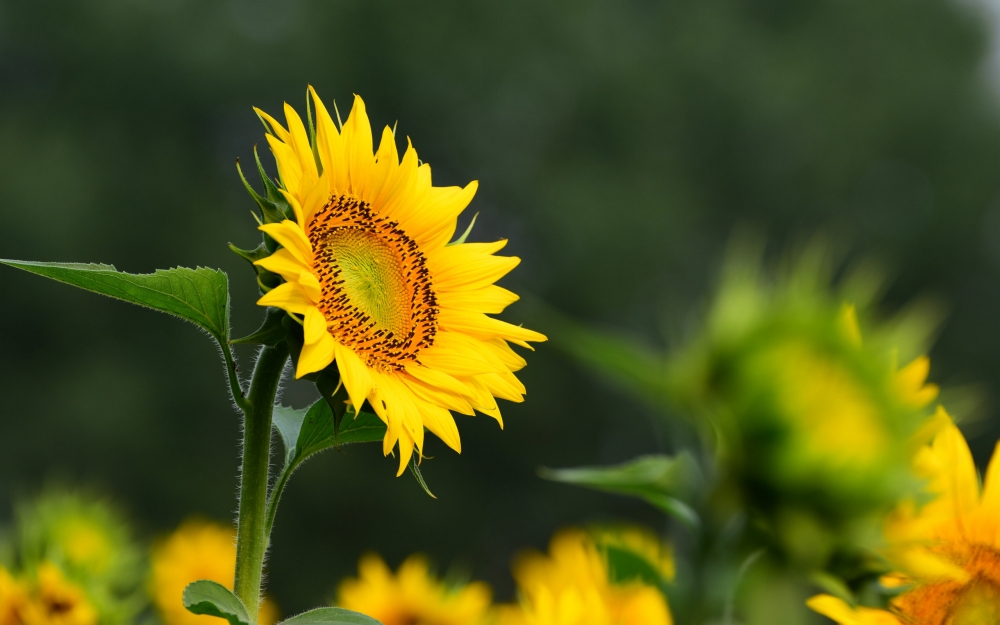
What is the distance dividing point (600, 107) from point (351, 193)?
14.5 m

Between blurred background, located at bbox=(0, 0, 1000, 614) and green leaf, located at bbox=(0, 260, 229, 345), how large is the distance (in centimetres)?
1084

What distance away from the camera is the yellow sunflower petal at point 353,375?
0.71 metres

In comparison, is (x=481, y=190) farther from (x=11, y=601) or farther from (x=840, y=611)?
(x=840, y=611)

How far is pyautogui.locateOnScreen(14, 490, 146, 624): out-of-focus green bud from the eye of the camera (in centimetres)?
119

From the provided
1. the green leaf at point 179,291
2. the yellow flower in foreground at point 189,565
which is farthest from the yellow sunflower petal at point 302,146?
the yellow flower in foreground at point 189,565

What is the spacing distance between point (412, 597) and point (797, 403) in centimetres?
97

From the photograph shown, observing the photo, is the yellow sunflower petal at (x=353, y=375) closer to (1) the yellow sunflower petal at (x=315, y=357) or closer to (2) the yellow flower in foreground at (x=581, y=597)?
(1) the yellow sunflower petal at (x=315, y=357)

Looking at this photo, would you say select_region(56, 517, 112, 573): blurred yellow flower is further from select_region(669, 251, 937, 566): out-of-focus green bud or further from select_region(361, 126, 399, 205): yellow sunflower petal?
select_region(669, 251, 937, 566): out-of-focus green bud

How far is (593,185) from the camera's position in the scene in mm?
14242

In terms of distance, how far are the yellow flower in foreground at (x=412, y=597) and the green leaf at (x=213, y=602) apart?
64 centimetres

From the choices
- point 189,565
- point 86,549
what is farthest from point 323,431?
point 189,565

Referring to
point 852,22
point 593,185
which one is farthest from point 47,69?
point 852,22

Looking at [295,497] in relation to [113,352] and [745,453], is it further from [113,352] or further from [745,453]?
[745,453]

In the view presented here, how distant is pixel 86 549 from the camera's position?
1.34 metres
